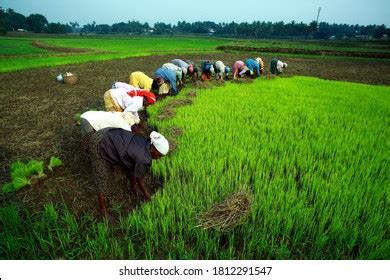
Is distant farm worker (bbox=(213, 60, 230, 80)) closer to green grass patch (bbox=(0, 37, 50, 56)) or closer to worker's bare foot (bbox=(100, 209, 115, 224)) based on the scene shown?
worker's bare foot (bbox=(100, 209, 115, 224))

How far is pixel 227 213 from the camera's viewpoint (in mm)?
2283

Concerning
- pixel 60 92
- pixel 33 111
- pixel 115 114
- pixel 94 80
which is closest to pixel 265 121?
pixel 115 114

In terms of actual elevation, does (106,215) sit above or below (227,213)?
below

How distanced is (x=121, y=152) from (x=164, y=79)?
4.86 meters

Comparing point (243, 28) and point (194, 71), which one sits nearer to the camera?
point (194, 71)

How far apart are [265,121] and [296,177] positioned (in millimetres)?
1924

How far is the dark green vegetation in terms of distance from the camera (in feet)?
6.95

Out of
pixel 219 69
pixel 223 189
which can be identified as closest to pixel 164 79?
pixel 219 69

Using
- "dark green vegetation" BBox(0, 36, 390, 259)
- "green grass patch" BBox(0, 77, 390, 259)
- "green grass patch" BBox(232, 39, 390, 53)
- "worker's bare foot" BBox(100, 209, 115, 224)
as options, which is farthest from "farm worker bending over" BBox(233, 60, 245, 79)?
"green grass patch" BBox(232, 39, 390, 53)

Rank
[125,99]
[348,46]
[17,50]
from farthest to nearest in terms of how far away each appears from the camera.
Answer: [348,46], [17,50], [125,99]

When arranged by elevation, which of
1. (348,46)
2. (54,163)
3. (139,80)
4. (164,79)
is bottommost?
(348,46)

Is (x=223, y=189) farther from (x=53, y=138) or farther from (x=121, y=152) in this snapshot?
(x=53, y=138)

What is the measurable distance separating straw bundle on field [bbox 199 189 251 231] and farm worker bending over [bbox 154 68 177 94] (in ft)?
16.1

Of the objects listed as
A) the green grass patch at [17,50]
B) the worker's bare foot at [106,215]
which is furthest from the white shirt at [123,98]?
the green grass patch at [17,50]
